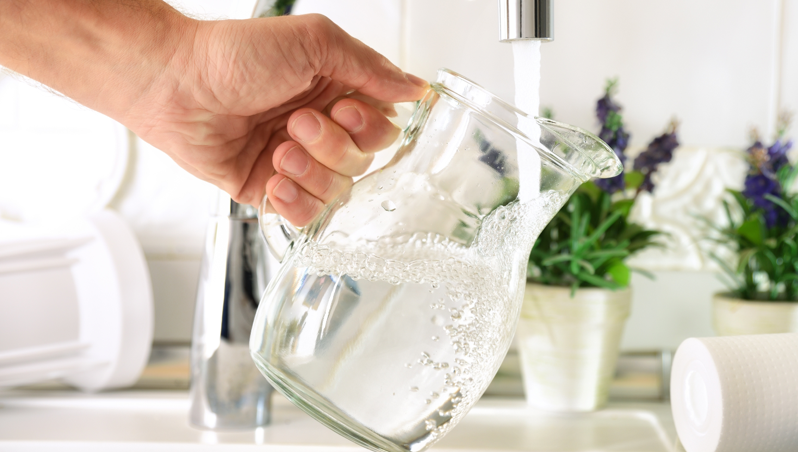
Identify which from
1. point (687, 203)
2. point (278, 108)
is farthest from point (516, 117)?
point (687, 203)

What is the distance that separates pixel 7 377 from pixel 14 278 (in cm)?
9

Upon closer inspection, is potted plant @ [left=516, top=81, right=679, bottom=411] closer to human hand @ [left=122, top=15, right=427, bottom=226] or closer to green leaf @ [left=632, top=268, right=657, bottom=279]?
green leaf @ [left=632, top=268, right=657, bottom=279]

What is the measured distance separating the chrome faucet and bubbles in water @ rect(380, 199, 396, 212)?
0.27m

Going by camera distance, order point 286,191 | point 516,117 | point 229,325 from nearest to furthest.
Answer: point 516,117 < point 286,191 < point 229,325

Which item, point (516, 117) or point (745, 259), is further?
point (745, 259)

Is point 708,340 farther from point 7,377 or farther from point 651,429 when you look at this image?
point 7,377

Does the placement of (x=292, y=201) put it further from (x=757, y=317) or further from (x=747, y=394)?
(x=757, y=317)

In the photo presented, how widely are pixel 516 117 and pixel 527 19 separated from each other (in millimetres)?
52

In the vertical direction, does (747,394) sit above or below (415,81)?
below

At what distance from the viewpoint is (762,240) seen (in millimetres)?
648

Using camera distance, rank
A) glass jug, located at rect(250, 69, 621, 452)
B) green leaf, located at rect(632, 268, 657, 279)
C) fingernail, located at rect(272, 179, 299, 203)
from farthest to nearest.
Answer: green leaf, located at rect(632, 268, 657, 279) < fingernail, located at rect(272, 179, 299, 203) < glass jug, located at rect(250, 69, 621, 452)

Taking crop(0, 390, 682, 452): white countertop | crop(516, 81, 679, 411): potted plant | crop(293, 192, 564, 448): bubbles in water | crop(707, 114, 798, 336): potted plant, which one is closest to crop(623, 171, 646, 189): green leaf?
crop(516, 81, 679, 411): potted plant

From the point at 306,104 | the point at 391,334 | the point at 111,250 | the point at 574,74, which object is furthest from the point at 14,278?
the point at 574,74

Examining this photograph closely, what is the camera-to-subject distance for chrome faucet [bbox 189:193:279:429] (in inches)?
22.5
